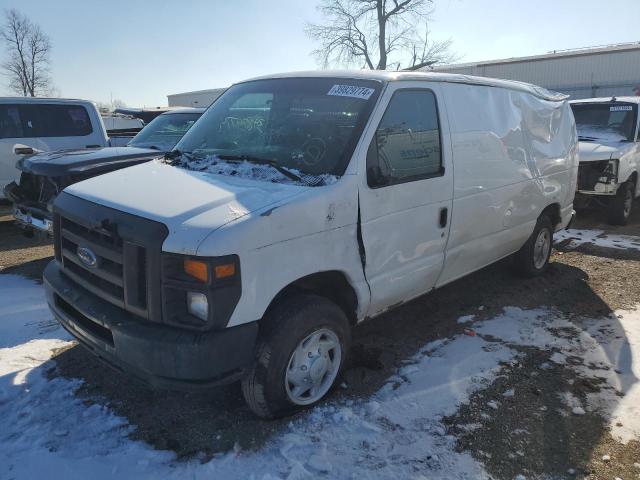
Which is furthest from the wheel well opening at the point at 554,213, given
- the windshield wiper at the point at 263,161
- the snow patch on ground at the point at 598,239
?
the windshield wiper at the point at 263,161

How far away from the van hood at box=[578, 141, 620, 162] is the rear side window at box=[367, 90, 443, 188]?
18.1ft

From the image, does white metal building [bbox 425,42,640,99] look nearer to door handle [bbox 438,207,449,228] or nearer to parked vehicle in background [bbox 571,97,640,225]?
parked vehicle in background [bbox 571,97,640,225]

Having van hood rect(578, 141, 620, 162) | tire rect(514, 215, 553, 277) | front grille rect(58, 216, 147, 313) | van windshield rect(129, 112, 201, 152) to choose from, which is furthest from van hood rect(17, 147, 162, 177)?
van hood rect(578, 141, 620, 162)

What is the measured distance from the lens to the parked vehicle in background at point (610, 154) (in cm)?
812

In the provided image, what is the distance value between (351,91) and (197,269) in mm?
1722

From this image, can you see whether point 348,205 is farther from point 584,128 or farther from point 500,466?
point 584,128

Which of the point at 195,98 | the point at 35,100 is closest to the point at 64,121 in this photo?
the point at 35,100

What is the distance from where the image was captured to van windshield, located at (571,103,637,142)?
29.2ft

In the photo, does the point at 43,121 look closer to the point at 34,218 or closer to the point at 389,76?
the point at 34,218

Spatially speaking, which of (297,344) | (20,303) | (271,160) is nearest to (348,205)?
(271,160)

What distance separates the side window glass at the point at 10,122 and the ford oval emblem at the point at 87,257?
21.0 feet

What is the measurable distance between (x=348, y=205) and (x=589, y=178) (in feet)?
22.3

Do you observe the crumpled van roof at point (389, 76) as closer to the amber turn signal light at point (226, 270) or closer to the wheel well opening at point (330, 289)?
the wheel well opening at point (330, 289)

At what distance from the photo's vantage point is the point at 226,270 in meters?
2.48
